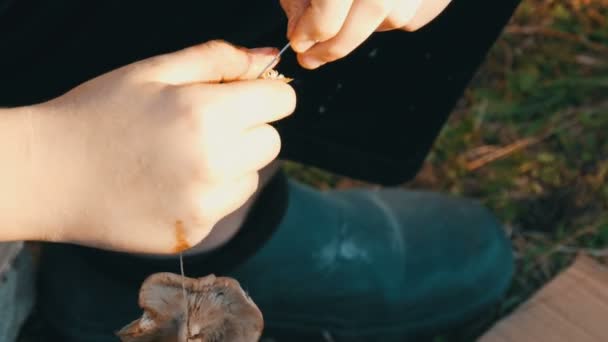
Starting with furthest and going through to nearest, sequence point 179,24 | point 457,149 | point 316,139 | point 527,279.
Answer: point 457,149
point 527,279
point 316,139
point 179,24

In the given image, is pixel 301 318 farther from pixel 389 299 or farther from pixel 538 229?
pixel 538 229

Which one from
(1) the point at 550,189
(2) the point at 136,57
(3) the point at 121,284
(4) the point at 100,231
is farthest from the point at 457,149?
(4) the point at 100,231

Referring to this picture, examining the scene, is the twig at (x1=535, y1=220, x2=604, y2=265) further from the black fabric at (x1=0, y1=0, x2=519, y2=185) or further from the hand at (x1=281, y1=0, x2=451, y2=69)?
the hand at (x1=281, y1=0, x2=451, y2=69)

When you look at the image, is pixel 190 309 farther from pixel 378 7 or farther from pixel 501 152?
pixel 501 152

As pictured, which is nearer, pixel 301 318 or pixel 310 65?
pixel 310 65

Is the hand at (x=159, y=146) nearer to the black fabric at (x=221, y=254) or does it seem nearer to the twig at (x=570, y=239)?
the black fabric at (x=221, y=254)

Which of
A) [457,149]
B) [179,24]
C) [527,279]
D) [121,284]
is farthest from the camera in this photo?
[457,149]

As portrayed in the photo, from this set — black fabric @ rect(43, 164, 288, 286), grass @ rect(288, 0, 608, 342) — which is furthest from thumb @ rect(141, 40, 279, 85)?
grass @ rect(288, 0, 608, 342)

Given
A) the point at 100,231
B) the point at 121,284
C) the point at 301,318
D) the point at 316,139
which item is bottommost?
the point at 301,318
